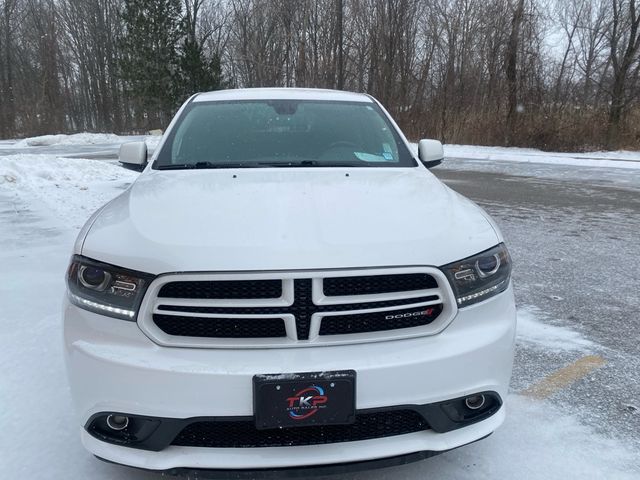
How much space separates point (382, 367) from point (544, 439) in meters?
1.09

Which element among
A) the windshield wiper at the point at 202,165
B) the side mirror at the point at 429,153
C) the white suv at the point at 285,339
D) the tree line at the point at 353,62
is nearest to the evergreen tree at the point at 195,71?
the tree line at the point at 353,62

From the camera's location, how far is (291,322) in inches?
68.9

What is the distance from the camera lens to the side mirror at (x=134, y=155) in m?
3.37

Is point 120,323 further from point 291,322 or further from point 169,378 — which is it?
point 291,322

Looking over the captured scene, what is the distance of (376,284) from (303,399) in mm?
466

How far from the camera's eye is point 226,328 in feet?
5.86

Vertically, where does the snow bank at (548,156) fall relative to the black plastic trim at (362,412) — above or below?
above

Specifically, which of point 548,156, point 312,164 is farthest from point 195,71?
point 312,164

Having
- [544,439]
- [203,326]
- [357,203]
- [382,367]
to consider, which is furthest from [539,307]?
[203,326]

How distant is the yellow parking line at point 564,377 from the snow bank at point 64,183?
17.7 feet

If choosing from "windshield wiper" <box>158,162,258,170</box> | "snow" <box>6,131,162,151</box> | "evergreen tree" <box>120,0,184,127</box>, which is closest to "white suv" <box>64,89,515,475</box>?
"windshield wiper" <box>158,162,258,170</box>

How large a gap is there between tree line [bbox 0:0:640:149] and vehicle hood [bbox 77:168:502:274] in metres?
19.1

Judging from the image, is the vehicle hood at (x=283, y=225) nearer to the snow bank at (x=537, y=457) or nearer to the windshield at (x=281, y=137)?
the windshield at (x=281, y=137)

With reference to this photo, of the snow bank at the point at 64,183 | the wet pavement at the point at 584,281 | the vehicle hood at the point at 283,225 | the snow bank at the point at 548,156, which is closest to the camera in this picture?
the vehicle hood at the point at 283,225
